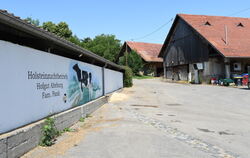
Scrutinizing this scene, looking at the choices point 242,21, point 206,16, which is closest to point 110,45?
point 206,16

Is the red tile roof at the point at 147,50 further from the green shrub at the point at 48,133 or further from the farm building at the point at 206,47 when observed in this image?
the green shrub at the point at 48,133

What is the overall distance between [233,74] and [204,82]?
12.2ft

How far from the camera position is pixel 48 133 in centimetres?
566

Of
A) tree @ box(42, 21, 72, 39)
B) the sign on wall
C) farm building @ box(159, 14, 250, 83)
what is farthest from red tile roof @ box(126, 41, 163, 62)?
the sign on wall

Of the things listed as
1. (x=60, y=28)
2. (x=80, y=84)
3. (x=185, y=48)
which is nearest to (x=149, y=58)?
(x=185, y=48)

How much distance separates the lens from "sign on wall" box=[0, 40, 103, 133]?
4590mm

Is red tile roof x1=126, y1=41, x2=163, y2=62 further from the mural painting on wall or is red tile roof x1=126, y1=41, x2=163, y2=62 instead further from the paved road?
the paved road

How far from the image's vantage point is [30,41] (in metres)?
6.38

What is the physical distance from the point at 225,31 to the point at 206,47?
507 cm

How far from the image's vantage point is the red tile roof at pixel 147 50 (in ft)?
161

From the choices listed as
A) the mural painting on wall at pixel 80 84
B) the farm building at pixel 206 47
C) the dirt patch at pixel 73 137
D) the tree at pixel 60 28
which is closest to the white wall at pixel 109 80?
the mural painting on wall at pixel 80 84

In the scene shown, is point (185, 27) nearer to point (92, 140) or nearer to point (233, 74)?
point (233, 74)

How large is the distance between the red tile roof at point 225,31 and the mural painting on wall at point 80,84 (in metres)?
19.7

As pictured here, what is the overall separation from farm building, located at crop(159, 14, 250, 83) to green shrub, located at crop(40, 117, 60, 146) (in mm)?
24279
